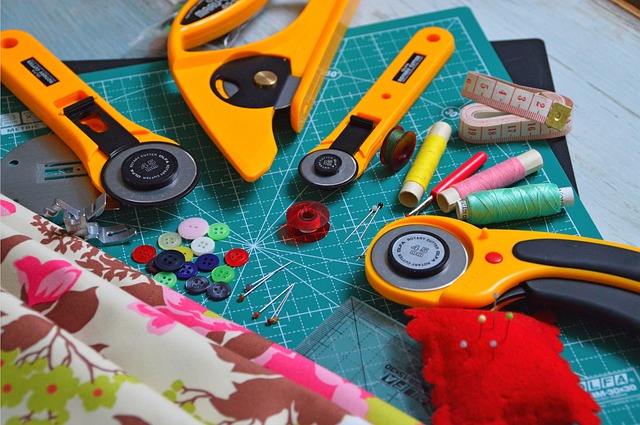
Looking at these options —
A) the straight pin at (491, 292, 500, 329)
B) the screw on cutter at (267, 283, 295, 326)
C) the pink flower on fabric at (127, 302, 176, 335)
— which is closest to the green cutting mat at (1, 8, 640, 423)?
the screw on cutter at (267, 283, 295, 326)

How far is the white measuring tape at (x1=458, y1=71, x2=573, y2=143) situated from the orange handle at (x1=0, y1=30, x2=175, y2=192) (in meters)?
0.61

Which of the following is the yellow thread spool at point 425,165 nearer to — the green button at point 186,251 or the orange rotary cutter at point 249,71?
the orange rotary cutter at point 249,71

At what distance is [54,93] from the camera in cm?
182

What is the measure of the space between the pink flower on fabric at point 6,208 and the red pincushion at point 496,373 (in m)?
0.71

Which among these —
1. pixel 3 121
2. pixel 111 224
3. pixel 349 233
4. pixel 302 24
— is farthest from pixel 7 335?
pixel 302 24

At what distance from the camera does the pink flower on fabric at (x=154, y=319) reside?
4.09 feet

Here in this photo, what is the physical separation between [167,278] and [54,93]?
1.71ft

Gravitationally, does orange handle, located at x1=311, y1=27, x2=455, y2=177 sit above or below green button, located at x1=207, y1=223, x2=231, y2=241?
above

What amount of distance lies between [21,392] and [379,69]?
3.74 feet

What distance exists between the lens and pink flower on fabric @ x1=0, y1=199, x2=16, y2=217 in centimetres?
151

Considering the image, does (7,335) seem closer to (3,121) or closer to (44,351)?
(44,351)

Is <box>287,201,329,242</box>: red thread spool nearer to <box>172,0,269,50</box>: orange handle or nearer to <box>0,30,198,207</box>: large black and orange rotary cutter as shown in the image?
<box>0,30,198,207</box>: large black and orange rotary cutter

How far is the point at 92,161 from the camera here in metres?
1.68

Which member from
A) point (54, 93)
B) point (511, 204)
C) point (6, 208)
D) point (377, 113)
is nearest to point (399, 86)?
point (377, 113)
